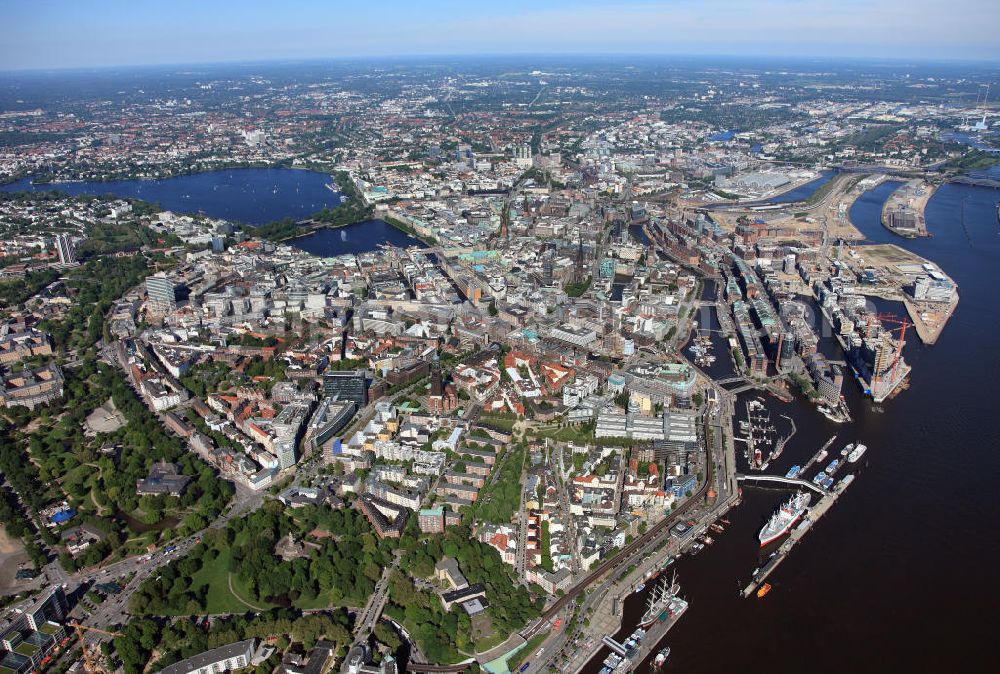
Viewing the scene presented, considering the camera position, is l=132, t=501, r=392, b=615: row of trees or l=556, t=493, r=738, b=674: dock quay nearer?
l=556, t=493, r=738, b=674: dock quay

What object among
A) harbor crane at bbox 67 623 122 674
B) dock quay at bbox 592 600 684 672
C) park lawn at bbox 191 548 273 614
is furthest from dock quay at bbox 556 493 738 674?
harbor crane at bbox 67 623 122 674

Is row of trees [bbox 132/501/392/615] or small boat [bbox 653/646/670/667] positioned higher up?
row of trees [bbox 132/501/392/615]

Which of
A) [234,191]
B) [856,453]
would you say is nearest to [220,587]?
[856,453]

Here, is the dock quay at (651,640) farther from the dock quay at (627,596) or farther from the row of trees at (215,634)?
the row of trees at (215,634)

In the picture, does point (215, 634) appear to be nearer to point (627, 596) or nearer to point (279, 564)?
point (279, 564)

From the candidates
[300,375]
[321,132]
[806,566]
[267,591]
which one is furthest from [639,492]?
[321,132]

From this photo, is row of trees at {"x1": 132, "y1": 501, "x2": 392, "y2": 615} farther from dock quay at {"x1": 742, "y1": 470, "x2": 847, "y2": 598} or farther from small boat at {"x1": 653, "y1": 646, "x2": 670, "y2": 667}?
dock quay at {"x1": 742, "y1": 470, "x2": 847, "y2": 598}

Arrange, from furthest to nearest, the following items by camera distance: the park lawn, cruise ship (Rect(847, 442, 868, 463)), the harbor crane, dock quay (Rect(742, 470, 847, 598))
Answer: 1. cruise ship (Rect(847, 442, 868, 463))
2. dock quay (Rect(742, 470, 847, 598))
3. the park lawn
4. the harbor crane

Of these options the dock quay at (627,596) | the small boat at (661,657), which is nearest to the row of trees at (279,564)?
the dock quay at (627,596)

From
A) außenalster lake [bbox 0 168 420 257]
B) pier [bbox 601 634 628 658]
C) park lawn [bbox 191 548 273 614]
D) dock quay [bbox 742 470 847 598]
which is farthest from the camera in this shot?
außenalster lake [bbox 0 168 420 257]
